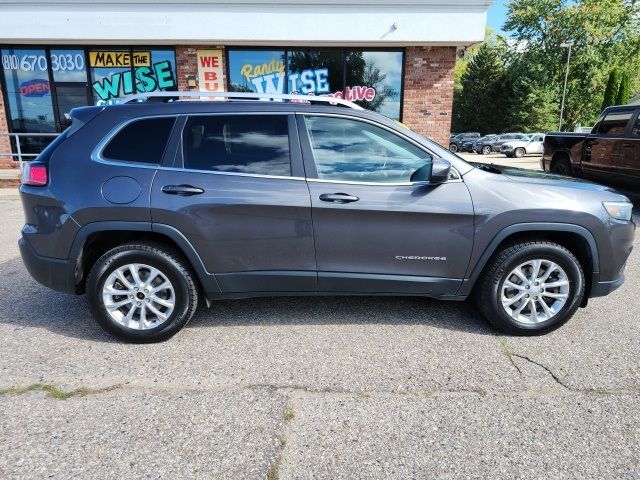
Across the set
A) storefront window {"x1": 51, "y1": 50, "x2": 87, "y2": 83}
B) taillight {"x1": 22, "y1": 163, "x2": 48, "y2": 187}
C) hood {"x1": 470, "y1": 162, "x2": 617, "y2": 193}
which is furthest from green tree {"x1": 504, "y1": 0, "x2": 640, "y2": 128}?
taillight {"x1": 22, "y1": 163, "x2": 48, "y2": 187}

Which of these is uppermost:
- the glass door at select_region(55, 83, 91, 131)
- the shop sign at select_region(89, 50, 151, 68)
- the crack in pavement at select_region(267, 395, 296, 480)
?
the shop sign at select_region(89, 50, 151, 68)

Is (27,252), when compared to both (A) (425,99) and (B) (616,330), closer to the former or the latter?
(B) (616,330)

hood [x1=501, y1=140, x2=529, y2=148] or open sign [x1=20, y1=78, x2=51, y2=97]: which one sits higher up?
open sign [x1=20, y1=78, x2=51, y2=97]

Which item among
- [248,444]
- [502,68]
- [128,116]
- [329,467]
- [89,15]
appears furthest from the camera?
[502,68]

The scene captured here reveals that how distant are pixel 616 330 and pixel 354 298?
83.1 inches

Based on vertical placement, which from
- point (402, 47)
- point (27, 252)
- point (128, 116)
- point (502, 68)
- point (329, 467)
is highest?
point (502, 68)

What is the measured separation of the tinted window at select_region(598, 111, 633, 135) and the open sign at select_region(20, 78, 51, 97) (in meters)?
13.9

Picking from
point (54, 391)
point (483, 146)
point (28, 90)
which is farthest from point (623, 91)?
point (54, 391)

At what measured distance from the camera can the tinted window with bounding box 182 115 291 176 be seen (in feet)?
10.8

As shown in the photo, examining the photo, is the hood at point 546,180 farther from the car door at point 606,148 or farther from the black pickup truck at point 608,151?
the car door at point 606,148

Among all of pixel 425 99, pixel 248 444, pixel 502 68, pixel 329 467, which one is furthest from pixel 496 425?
pixel 502 68

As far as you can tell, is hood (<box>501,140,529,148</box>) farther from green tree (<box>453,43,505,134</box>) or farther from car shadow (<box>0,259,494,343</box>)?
car shadow (<box>0,259,494,343</box>)

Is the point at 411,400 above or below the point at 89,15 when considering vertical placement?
below

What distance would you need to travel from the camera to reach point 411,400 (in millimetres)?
2703
